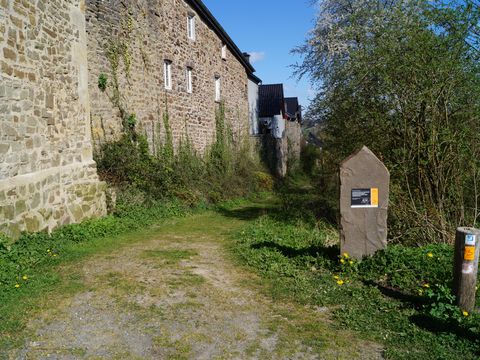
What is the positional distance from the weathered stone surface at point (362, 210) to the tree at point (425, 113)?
2.07m

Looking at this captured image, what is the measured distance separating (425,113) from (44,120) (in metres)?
6.88

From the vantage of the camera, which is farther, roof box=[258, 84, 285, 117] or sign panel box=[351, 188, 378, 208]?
roof box=[258, 84, 285, 117]

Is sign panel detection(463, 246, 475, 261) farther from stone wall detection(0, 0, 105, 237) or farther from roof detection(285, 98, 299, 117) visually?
roof detection(285, 98, 299, 117)

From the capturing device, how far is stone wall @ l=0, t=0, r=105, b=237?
6.02 m

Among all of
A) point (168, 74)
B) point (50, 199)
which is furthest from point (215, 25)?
point (50, 199)

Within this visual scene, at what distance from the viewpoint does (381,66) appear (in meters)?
8.02

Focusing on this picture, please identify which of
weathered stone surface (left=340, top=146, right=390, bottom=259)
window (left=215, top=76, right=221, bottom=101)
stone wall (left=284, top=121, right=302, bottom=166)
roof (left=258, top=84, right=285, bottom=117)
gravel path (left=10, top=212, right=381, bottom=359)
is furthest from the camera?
roof (left=258, top=84, right=285, bottom=117)

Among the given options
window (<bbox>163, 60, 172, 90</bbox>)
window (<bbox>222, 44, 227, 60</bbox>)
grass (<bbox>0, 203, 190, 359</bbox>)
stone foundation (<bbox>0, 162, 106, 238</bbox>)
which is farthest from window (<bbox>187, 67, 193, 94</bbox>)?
stone foundation (<bbox>0, 162, 106, 238</bbox>)

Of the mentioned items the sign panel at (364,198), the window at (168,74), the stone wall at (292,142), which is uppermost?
the window at (168,74)

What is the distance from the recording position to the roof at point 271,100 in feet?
101

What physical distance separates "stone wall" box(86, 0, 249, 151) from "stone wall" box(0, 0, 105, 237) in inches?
53.6

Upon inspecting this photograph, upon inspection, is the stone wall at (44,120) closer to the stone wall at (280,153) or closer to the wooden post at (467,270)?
the wooden post at (467,270)

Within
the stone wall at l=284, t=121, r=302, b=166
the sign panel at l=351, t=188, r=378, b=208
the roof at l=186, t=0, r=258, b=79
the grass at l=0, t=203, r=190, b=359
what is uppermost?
the roof at l=186, t=0, r=258, b=79

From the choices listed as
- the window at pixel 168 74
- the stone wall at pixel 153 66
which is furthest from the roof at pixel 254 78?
the window at pixel 168 74
